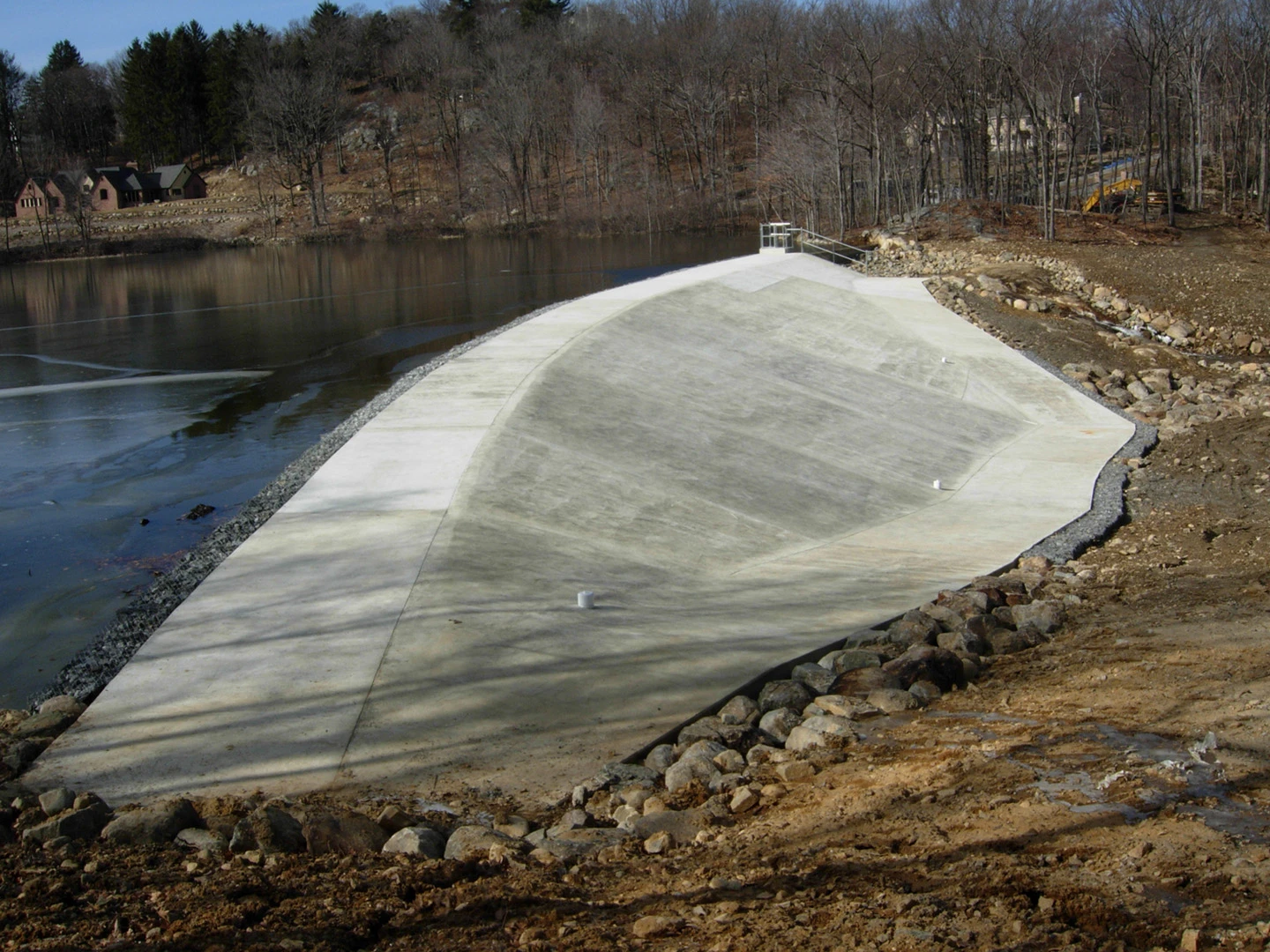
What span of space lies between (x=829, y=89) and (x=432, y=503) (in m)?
47.2

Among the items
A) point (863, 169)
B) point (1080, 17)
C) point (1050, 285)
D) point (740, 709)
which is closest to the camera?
point (740, 709)

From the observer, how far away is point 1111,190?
2158 inches

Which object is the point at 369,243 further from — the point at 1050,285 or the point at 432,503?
the point at 432,503

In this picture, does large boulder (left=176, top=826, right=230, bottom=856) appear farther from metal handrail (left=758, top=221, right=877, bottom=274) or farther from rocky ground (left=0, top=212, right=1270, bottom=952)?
metal handrail (left=758, top=221, right=877, bottom=274)

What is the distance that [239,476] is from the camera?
741 inches

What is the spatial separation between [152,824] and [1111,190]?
5705cm

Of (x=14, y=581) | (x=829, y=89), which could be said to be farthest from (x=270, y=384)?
(x=829, y=89)

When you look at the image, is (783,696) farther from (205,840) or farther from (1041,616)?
(205,840)

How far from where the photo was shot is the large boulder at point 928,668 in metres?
9.54

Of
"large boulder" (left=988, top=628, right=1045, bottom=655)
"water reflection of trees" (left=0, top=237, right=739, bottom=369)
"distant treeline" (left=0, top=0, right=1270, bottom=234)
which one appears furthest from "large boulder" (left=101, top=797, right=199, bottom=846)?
"distant treeline" (left=0, top=0, right=1270, bottom=234)

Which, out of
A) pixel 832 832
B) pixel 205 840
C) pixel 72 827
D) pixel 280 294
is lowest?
pixel 832 832

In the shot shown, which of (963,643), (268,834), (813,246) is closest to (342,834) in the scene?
(268,834)

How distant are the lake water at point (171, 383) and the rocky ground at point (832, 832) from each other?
5117 millimetres

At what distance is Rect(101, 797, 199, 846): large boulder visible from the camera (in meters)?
6.57
